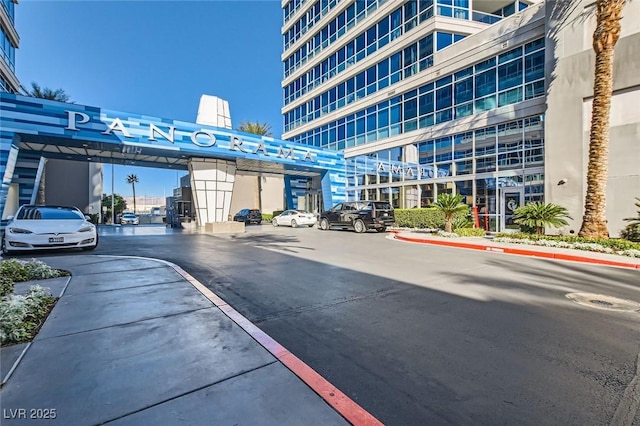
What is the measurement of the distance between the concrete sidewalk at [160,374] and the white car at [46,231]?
576 centimetres

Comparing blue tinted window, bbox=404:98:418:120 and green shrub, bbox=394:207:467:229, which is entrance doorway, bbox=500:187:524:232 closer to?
green shrub, bbox=394:207:467:229

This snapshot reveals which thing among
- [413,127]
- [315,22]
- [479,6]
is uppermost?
[315,22]

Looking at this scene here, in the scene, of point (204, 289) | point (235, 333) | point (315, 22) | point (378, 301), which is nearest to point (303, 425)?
point (235, 333)

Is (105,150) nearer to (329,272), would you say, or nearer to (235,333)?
(329,272)

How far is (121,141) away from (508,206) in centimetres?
2066

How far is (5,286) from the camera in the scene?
5.08 m

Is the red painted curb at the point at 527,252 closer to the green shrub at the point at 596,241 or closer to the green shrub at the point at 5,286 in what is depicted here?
the green shrub at the point at 596,241

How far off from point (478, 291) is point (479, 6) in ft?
85.9

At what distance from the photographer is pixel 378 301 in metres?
5.13

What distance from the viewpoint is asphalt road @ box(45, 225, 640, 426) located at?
2.51 metres

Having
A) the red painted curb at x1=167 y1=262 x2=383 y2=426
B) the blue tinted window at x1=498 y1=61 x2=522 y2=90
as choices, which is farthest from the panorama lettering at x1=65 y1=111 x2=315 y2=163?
the red painted curb at x1=167 y1=262 x2=383 y2=426

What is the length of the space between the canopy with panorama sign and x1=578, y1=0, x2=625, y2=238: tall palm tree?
17.5 meters

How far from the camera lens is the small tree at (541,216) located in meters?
12.5

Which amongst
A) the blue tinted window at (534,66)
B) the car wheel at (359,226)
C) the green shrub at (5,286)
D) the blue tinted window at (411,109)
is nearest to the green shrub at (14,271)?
the green shrub at (5,286)
